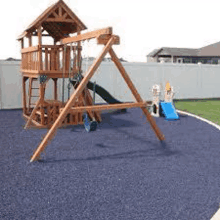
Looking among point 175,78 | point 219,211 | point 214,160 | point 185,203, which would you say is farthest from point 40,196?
point 175,78

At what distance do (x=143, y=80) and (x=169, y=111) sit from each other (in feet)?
19.3

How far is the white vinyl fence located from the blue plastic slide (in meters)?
5.10

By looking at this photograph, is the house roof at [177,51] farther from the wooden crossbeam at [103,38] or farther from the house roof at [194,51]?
the wooden crossbeam at [103,38]

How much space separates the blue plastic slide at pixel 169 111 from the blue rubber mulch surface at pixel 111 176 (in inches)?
98.4

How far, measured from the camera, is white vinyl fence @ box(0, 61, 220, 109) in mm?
14273

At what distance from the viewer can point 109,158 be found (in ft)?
21.0

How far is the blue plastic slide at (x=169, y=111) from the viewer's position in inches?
457

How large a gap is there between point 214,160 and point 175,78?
12.6 m

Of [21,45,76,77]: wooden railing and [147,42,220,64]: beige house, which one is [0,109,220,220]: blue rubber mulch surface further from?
[147,42,220,64]: beige house

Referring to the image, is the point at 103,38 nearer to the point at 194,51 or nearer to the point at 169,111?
the point at 169,111

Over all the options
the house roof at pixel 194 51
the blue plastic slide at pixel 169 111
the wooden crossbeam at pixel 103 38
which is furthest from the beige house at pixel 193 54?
the wooden crossbeam at pixel 103 38

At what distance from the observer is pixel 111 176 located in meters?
5.29

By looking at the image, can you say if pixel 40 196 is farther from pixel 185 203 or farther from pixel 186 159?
pixel 186 159

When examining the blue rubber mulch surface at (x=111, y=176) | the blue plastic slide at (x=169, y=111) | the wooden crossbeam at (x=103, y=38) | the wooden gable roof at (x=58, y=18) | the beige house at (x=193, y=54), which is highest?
the beige house at (x=193, y=54)
